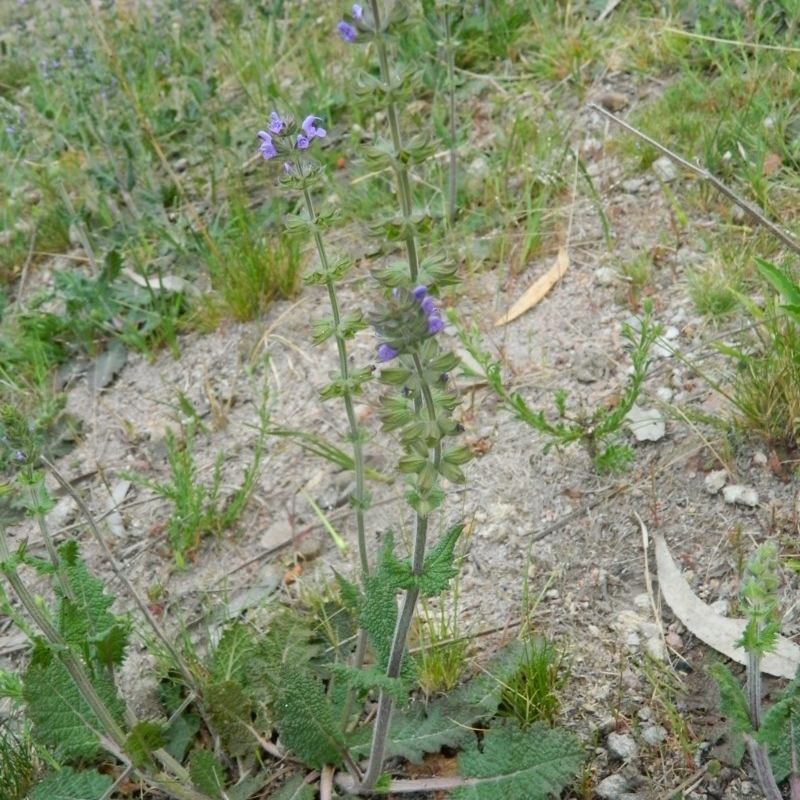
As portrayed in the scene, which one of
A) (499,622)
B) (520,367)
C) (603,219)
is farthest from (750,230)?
(499,622)

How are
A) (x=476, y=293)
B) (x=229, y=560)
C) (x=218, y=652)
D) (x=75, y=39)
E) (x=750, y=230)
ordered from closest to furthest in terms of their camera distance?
(x=218, y=652) < (x=229, y=560) < (x=750, y=230) < (x=476, y=293) < (x=75, y=39)

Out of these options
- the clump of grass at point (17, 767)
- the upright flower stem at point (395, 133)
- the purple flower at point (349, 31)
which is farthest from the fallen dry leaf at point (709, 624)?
the clump of grass at point (17, 767)

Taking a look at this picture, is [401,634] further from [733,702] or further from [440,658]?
[733,702]

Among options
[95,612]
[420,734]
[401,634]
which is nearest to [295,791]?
[420,734]

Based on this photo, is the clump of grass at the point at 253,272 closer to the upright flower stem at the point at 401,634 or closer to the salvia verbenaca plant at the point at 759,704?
the upright flower stem at the point at 401,634

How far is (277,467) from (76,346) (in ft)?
3.68

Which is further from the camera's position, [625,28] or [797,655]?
[625,28]

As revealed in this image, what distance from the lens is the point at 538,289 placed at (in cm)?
315

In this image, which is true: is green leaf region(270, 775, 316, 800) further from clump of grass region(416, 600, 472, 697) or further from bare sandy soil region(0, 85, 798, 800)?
bare sandy soil region(0, 85, 798, 800)

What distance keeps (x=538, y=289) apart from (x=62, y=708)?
194cm

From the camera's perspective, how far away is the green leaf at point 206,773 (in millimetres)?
2029

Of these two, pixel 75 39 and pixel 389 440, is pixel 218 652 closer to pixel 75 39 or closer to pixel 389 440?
pixel 389 440

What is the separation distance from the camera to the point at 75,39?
4.69 m

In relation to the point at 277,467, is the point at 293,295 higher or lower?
higher
